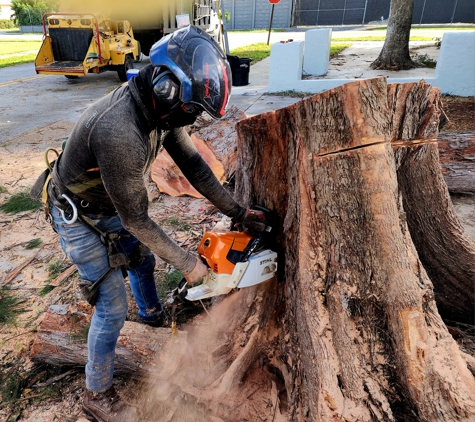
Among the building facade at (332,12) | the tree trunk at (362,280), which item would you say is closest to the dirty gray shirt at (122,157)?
the tree trunk at (362,280)

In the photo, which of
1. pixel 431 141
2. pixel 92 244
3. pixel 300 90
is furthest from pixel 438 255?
pixel 300 90

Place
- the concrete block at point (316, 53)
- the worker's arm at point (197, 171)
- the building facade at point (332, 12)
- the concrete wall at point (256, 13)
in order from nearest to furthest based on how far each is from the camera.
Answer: the worker's arm at point (197, 171), the concrete block at point (316, 53), the building facade at point (332, 12), the concrete wall at point (256, 13)

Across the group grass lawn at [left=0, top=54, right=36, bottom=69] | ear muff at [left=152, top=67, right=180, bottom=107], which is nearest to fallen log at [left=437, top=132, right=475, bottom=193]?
ear muff at [left=152, top=67, right=180, bottom=107]

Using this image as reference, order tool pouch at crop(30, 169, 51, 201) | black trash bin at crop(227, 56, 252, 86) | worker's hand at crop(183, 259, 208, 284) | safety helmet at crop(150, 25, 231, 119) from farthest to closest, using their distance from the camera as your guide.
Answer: black trash bin at crop(227, 56, 252, 86)
tool pouch at crop(30, 169, 51, 201)
worker's hand at crop(183, 259, 208, 284)
safety helmet at crop(150, 25, 231, 119)

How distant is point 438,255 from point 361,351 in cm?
99

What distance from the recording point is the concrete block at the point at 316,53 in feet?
32.3

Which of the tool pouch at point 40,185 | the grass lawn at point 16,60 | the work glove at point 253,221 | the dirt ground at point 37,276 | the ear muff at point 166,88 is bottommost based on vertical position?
the dirt ground at point 37,276

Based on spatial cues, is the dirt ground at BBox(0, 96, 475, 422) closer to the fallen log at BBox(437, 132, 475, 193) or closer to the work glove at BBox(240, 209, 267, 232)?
the fallen log at BBox(437, 132, 475, 193)

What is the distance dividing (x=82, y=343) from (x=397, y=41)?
428 inches

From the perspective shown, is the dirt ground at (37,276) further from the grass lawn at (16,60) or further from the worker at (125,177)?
the grass lawn at (16,60)

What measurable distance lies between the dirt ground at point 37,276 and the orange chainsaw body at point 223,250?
33.9 inches

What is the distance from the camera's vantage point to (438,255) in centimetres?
228

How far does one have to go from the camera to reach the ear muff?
1.46 meters

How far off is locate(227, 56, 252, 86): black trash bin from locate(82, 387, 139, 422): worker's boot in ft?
26.7
